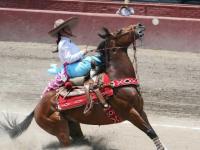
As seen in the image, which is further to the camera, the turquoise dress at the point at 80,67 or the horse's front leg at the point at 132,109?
the turquoise dress at the point at 80,67

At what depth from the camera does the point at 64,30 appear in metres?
7.20

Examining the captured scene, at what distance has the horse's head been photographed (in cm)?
705

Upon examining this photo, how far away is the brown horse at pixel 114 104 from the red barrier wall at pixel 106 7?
41.9 feet

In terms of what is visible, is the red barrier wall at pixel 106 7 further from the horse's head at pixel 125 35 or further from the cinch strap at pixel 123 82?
the cinch strap at pixel 123 82

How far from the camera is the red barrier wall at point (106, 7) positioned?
65.4 ft

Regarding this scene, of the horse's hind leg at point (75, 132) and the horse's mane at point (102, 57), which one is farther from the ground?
the horse's mane at point (102, 57)

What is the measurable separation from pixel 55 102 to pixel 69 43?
0.76 metres

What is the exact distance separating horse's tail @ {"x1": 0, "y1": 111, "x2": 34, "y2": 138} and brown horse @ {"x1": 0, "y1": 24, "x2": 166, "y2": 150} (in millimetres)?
290

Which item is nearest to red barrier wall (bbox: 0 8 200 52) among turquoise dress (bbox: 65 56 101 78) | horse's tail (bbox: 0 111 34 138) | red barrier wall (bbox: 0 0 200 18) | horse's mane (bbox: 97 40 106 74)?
red barrier wall (bbox: 0 0 200 18)

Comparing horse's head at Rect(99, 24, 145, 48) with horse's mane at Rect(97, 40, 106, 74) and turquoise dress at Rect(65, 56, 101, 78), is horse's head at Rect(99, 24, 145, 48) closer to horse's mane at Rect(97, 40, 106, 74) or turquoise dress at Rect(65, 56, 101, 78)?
horse's mane at Rect(97, 40, 106, 74)

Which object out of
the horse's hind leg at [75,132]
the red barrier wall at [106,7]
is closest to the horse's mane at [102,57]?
the horse's hind leg at [75,132]

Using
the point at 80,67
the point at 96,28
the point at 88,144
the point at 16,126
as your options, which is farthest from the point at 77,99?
the point at 96,28

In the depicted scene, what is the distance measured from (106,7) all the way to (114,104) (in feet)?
44.7

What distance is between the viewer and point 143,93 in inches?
455
